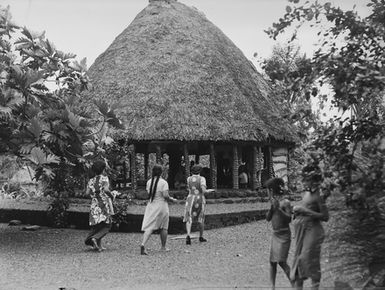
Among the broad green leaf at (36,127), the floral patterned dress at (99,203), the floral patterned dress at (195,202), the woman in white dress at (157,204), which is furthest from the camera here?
the floral patterned dress at (195,202)

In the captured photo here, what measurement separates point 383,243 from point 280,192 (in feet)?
4.94

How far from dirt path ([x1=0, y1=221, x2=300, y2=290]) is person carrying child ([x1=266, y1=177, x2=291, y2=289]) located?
1.47ft

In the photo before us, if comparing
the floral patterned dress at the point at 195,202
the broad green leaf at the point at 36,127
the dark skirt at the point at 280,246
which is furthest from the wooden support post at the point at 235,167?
the dark skirt at the point at 280,246

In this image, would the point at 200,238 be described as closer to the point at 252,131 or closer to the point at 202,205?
the point at 202,205

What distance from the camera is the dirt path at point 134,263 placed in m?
7.53

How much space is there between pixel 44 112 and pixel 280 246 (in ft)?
20.9

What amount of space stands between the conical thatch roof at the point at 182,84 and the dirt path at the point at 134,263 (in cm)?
573

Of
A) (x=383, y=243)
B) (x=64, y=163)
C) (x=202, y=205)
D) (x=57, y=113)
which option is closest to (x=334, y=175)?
(x=383, y=243)

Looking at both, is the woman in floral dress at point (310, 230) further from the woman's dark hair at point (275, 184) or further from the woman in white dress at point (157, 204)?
the woman in white dress at point (157, 204)

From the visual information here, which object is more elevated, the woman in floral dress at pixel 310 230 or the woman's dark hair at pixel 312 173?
the woman's dark hair at pixel 312 173

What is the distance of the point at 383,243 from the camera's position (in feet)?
18.7

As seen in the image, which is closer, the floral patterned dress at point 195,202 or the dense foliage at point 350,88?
the dense foliage at point 350,88

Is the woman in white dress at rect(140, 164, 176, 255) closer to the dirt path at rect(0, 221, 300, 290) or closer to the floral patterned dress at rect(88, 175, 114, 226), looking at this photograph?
the dirt path at rect(0, 221, 300, 290)

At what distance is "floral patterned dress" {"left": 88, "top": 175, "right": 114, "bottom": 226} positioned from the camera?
34.8ft
